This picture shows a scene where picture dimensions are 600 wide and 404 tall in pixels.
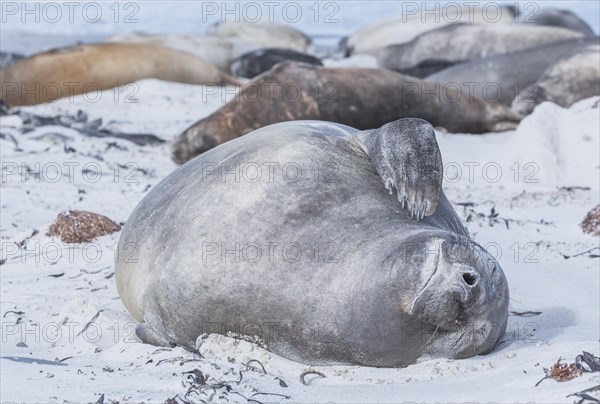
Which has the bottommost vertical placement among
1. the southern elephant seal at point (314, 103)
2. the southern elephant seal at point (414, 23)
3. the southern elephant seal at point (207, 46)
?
the southern elephant seal at point (314, 103)

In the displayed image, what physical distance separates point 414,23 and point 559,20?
7.98 ft

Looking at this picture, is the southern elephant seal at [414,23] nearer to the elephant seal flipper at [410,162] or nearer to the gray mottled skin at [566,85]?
the gray mottled skin at [566,85]

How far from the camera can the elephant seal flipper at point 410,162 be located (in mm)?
3514

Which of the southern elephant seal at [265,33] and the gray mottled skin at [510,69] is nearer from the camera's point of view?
the gray mottled skin at [510,69]

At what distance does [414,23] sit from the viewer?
16109 millimetres

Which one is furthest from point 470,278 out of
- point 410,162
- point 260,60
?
point 260,60

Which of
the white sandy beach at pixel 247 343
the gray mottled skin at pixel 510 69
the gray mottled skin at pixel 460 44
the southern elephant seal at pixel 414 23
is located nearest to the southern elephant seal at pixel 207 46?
the gray mottled skin at pixel 460 44

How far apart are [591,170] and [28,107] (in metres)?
5.13

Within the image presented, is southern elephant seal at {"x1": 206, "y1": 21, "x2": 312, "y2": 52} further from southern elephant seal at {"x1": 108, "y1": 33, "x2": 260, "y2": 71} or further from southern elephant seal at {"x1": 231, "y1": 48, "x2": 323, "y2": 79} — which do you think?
southern elephant seal at {"x1": 231, "y1": 48, "x2": 323, "y2": 79}

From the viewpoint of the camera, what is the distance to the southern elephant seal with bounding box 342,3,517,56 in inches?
617

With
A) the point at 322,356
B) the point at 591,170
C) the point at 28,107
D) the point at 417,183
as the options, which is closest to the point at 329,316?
the point at 322,356

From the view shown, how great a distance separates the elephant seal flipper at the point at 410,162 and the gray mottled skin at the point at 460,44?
8.14m

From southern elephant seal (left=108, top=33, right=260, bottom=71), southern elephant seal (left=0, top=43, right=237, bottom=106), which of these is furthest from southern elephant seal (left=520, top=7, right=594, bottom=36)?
southern elephant seal (left=0, top=43, right=237, bottom=106)

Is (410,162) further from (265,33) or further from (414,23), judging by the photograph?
(265,33)
